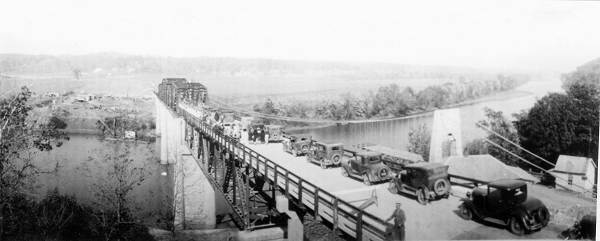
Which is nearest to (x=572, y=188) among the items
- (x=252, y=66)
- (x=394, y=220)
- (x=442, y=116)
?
(x=442, y=116)

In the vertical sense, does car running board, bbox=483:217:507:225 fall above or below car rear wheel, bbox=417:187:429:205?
below

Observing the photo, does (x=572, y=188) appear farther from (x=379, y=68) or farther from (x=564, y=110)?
(x=379, y=68)

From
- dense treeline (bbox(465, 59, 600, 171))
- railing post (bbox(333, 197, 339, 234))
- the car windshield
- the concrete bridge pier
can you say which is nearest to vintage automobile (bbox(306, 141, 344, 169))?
the car windshield

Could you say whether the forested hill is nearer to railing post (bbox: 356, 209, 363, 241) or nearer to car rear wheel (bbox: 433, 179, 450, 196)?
car rear wheel (bbox: 433, 179, 450, 196)

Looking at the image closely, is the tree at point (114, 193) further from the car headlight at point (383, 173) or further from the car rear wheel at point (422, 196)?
the car rear wheel at point (422, 196)

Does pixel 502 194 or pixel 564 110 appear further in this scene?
pixel 564 110

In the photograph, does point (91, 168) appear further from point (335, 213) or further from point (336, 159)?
point (335, 213)

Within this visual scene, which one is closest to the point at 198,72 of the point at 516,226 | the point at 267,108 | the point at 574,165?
the point at 267,108
